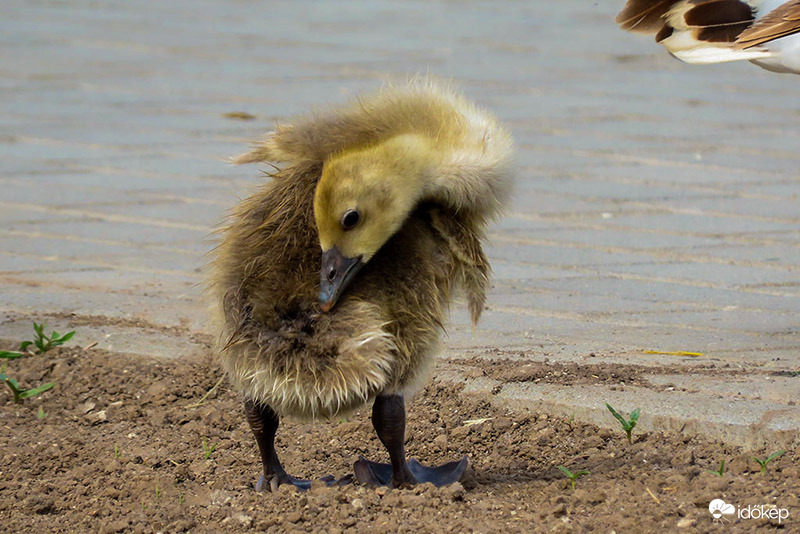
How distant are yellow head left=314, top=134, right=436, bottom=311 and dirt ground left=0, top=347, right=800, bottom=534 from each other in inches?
21.8

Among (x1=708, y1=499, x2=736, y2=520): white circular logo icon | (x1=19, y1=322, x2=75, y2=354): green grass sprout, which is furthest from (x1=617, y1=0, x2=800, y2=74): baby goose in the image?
(x1=19, y1=322, x2=75, y2=354): green grass sprout

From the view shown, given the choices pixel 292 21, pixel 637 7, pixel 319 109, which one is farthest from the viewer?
pixel 292 21

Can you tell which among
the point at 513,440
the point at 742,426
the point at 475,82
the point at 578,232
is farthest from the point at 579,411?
the point at 475,82

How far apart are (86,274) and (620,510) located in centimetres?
277

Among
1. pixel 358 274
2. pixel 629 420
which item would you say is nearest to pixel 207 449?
pixel 358 274

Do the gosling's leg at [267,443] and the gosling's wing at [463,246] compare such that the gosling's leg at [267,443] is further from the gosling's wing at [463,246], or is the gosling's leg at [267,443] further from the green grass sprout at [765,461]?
the green grass sprout at [765,461]

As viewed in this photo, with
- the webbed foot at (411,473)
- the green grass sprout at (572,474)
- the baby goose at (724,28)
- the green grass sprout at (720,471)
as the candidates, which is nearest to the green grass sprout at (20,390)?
the webbed foot at (411,473)

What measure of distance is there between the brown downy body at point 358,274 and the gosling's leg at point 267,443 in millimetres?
61

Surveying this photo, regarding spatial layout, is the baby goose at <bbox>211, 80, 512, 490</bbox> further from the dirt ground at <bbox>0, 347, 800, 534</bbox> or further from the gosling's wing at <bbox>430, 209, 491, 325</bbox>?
the dirt ground at <bbox>0, 347, 800, 534</bbox>

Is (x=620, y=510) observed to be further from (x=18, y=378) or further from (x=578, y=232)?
(x=578, y=232)

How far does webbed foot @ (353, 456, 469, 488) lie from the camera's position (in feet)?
9.77

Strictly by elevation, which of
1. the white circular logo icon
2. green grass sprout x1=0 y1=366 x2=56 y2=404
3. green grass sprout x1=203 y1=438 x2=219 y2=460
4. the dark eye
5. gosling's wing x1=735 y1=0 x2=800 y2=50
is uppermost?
gosling's wing x1=735 y1=0 x2=800 y2=50

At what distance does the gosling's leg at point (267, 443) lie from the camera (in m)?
2.97

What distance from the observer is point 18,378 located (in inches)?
147
